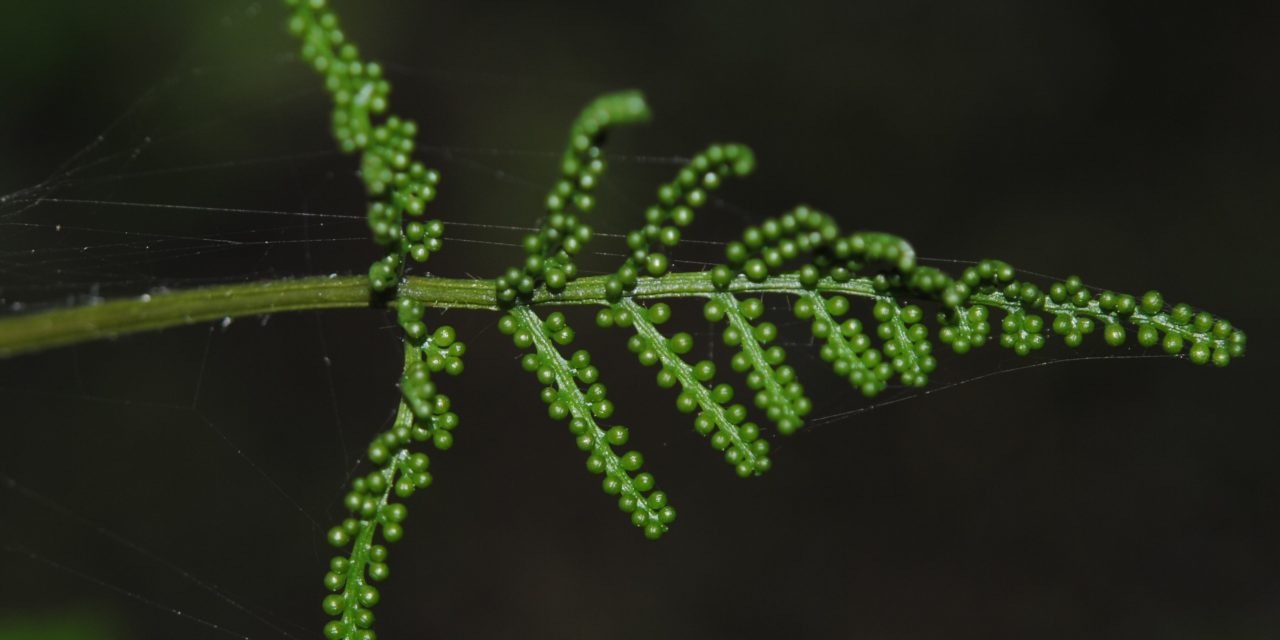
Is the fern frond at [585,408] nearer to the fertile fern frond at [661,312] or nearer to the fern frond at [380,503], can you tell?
the fertile fern frond at [661,312]

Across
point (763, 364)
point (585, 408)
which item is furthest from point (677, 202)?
point (585, 408)

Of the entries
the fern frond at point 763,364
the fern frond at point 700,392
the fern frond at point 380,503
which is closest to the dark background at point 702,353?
the fern frond at point 380,503

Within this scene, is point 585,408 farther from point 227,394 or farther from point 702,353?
point 227,394

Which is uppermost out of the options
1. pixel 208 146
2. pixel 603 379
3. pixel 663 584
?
pixel 208 146

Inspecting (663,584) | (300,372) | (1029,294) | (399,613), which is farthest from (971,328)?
(300,372)

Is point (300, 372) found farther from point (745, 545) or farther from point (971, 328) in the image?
point (971, 328)
